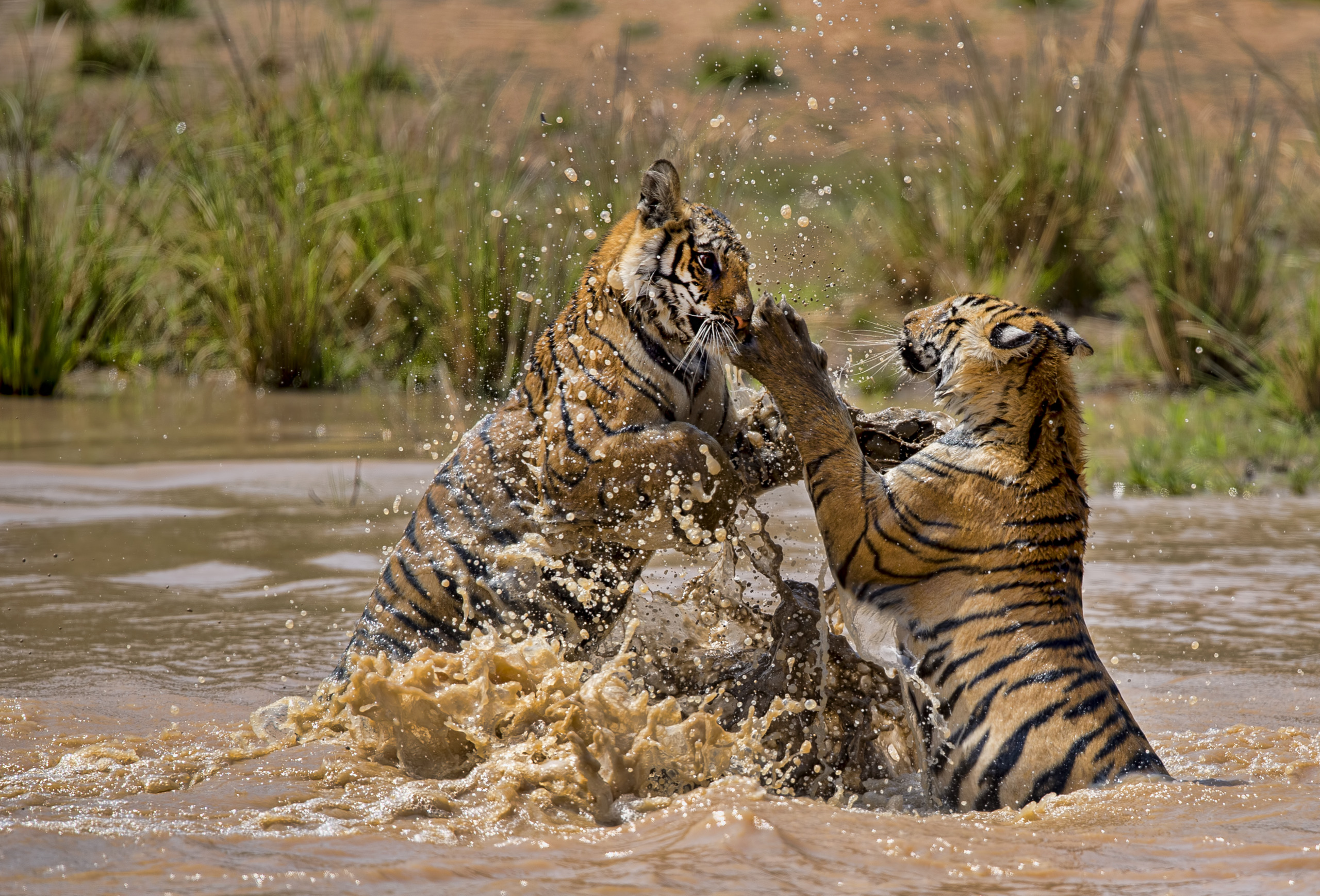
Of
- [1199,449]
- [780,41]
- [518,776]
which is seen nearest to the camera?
[518,776]

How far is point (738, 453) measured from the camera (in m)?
4.33

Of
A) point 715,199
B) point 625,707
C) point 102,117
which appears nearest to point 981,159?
point 715,199

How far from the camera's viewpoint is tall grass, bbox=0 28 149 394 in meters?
8.95

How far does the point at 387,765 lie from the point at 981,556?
1628mm

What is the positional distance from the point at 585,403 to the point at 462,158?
6.20 metres

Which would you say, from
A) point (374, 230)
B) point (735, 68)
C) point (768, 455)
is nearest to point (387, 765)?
point (768, 455)

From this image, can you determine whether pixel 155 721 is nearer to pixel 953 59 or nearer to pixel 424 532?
pixel 424 532

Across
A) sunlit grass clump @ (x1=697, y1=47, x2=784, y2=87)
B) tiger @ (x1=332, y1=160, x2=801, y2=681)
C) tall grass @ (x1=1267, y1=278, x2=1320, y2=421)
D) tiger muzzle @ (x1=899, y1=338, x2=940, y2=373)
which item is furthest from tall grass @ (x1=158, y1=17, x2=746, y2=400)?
sunlit grass clump @ (x1=697, y1=47, x2=784, y2=87)

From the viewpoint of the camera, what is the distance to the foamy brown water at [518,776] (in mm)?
3162

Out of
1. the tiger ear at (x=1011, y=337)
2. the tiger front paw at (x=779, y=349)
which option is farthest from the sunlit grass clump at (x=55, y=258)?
the tiger ear at (x=1011, y=337)

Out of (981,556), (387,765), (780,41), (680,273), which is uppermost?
(780,41)

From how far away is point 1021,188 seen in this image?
1057 cm

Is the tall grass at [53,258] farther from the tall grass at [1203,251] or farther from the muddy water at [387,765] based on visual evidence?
the tall grass at [1203,251]

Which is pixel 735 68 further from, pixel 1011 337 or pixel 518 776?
pixel 518 776
